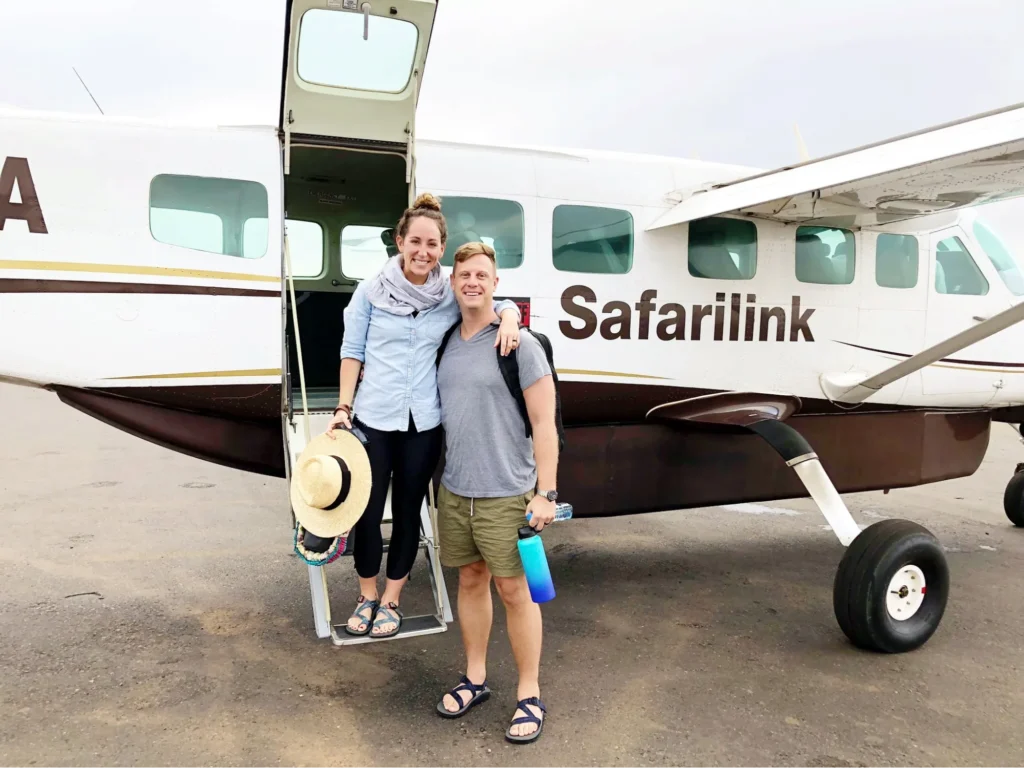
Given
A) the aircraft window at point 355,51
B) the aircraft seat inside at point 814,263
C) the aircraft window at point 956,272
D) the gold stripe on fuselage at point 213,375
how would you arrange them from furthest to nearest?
the aircraft window at point 956,272
the aircraft seat inside at point 814,263
the gold stripe on fuselage at point 213,375
the aircraft window at point 355,51

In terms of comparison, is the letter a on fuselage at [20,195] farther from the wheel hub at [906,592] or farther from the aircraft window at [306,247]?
the wheel hub at [906,592]

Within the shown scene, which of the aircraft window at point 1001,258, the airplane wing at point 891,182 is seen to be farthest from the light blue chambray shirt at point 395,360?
the aircraft window at point 1001,258

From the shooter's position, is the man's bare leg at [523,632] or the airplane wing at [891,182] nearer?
the man's bare leg at [523,632]

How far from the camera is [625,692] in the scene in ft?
13.1

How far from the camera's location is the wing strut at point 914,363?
4.56 meters

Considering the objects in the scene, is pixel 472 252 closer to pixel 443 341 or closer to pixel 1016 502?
pixel 443 341

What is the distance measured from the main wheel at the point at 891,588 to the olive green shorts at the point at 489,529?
2326mm

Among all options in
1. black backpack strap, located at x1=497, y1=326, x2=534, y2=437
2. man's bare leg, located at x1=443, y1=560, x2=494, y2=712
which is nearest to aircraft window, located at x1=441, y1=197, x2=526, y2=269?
black backpack strap, located at x1=497, y1=326, x2=534, y2=437

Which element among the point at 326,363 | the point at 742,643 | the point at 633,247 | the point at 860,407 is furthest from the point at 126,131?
the point at 860,407

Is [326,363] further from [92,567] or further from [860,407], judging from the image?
[860,407]

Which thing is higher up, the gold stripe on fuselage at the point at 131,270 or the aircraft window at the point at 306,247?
the aircraft window at the point at 306,247

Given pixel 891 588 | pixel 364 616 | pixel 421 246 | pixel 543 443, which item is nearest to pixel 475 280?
pixel 421 246

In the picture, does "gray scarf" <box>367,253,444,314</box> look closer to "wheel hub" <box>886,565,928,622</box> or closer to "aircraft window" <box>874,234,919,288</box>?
"wheel hub" <box>886,565,928,622</box>

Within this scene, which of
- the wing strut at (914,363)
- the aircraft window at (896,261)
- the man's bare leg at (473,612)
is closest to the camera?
the man's bare leg at (473,612)
